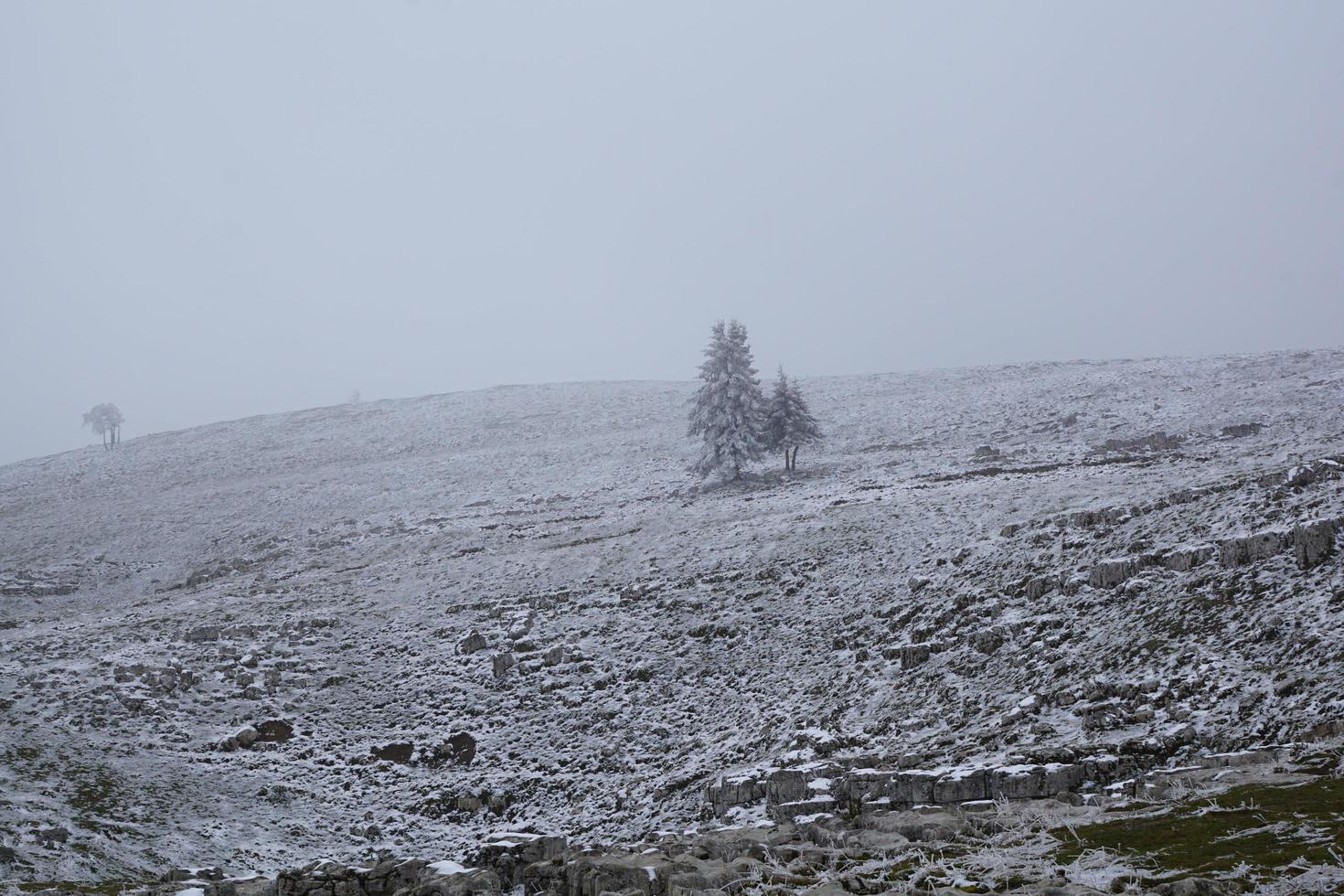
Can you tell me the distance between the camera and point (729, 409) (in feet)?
170

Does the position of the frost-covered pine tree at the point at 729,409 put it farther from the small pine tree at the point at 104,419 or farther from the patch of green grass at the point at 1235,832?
the small pine tree at the point at 104,419

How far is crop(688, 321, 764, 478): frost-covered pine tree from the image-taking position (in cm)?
5166

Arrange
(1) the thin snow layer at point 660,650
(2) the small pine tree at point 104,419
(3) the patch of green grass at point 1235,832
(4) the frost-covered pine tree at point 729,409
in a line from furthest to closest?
(2) the small pine tree at point 104,419 < (4) the frost-covered pine tree at point 729,409 < (1) the thin snow layer at point 660,650 < (3) the patch of green grass at point 1235,832

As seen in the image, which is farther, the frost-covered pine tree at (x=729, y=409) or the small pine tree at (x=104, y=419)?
the small pine tree at (x=104, y=419)

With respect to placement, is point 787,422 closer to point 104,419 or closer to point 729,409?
point 729,409

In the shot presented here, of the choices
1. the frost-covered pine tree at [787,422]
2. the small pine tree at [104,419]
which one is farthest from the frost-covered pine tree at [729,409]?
the small pine tree at [104,419]

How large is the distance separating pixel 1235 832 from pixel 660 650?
777 inches

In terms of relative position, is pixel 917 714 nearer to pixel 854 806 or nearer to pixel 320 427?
pixel 854 806

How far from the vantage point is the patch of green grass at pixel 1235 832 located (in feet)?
32.2

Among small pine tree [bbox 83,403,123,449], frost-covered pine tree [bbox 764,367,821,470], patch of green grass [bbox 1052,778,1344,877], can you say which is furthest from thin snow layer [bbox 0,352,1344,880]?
small pine tree [bbox 83,403,123,449]

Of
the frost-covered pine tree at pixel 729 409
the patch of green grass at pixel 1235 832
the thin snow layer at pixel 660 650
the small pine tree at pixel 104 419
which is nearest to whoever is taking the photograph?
the patch of green grass at pixel 1235 832

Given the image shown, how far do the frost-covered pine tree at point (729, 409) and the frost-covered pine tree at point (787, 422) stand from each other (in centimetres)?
103

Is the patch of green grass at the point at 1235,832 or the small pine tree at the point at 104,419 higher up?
the small pine tree at the point at 104,419

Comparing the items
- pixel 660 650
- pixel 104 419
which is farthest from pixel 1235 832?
pixel 104 419
